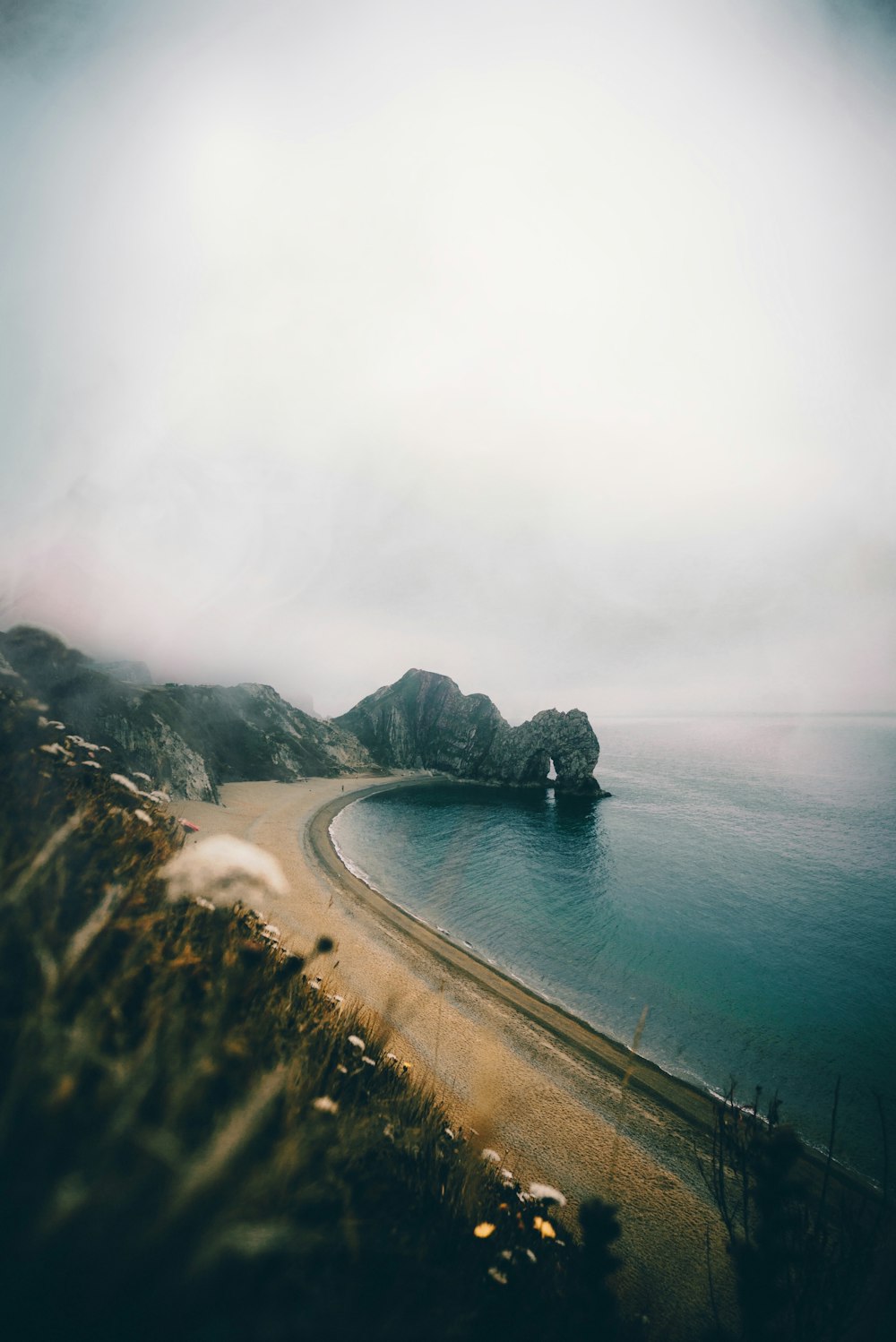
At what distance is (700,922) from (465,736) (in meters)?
67.0

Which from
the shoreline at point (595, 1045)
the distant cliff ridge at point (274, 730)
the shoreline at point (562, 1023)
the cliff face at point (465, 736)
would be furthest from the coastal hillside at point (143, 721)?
the cliff face at point (465, 736)

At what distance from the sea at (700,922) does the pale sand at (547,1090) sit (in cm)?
238

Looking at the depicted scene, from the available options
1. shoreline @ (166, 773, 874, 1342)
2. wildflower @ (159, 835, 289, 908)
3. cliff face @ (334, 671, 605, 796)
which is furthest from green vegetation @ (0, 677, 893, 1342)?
cliff face @ (334, 671, 605, 796)

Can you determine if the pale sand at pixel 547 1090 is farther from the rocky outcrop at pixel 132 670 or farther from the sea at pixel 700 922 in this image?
the rocky outcrop at pixel 132 670

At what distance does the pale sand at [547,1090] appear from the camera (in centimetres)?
884

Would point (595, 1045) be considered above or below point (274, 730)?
below

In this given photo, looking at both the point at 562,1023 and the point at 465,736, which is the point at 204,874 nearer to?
the point at 562,1023

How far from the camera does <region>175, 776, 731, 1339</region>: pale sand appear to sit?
8.84 metres

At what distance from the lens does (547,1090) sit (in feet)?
41.8

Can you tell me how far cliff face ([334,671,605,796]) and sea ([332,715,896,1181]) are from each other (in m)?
16.2

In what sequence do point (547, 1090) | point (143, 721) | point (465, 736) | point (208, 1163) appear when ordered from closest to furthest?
point (208, 1163)
point (547, 1090)
point (143, 721)
point (465, 736)

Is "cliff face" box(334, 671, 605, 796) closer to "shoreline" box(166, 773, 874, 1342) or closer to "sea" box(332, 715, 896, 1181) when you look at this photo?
"sea" box(332, 715, 896, 1181)

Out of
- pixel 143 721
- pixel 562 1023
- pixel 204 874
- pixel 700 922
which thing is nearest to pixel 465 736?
pixel 143 721

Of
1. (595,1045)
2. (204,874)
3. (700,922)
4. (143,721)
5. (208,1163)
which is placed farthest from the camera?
(143,721)
